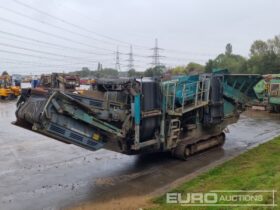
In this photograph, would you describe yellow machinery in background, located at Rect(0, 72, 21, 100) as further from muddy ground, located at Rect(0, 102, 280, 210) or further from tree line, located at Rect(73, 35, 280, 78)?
muddy ground, located at Rect(0, 102, 280, 210)

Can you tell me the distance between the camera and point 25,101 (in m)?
8.21

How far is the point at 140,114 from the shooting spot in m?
8.94

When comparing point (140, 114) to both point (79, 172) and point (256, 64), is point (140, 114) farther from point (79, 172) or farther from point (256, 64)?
point (256, 64)

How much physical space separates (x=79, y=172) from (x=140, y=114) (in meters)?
2.26

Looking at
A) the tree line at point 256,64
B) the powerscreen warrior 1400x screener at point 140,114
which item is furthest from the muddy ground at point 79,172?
Answer: the tree line at point 256,64

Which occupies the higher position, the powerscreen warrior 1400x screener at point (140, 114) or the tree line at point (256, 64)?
the tree line at point (256, 64)

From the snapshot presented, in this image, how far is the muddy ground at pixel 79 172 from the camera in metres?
7.42

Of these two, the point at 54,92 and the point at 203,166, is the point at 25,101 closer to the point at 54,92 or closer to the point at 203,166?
the point at 54,92

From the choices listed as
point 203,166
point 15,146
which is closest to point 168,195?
point 203,166

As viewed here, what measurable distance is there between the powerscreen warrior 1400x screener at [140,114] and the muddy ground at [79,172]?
0.62 metres

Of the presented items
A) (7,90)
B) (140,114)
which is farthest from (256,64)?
(140,114)

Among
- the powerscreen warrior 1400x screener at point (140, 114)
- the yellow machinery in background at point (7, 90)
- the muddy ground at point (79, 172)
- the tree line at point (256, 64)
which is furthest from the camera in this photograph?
the tree line at point (256, 64)

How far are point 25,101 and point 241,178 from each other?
17.5 feet

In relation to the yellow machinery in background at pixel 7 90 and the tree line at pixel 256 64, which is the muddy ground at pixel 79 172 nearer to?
the yellow machinery in background at pixel 7 90
